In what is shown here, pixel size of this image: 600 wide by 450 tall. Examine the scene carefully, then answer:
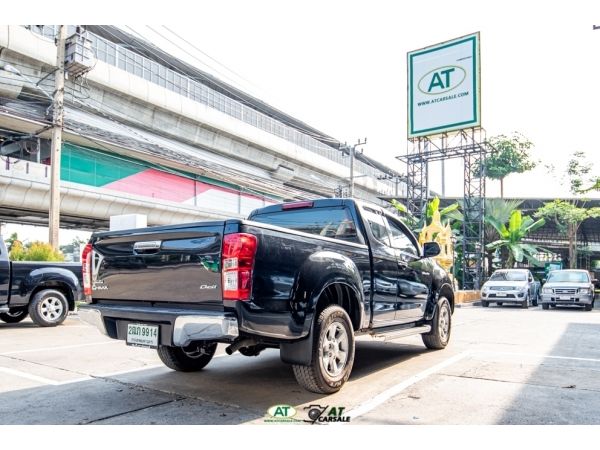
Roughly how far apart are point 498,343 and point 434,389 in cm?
379

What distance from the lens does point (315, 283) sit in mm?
4289

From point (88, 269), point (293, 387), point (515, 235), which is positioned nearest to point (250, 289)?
point (293, 387)

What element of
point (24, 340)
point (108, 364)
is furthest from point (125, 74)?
point (108, 364)

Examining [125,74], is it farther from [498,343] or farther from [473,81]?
[498,343]

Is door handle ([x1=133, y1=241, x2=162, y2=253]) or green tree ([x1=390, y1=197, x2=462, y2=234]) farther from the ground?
green tree ([x1=390, y1=197, x2=462, y2=234])

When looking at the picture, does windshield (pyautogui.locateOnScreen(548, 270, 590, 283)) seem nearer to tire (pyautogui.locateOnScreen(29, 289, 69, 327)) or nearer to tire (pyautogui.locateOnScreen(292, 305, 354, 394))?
tire (pyautogui.locateOnScreen(292, 305, 354, 394))

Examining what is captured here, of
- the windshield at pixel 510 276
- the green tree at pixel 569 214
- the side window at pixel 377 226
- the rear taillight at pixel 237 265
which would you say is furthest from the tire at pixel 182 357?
the green tree at pixel 569 214

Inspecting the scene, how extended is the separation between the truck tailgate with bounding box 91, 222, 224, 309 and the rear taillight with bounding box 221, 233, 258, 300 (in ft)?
0.28

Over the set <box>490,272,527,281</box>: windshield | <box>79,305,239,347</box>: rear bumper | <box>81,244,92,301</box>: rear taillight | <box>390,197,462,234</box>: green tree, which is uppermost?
<box>390,197,462,234</box>: green tree

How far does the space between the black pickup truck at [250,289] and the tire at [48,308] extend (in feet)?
18.0

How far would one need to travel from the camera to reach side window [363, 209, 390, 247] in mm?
5715

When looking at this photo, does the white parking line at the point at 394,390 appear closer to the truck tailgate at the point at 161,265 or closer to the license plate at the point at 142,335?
the truck tailgate at the point at 161,265

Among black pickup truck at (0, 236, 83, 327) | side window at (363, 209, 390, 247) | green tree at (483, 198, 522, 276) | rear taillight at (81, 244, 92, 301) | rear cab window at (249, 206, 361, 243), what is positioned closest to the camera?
rear taillight at (81, 244, 92, 301)

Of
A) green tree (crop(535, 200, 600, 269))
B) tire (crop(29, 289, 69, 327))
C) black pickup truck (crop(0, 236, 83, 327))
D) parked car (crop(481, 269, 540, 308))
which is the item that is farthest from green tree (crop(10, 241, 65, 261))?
green tree (crop(535, 200, 600, 269))
